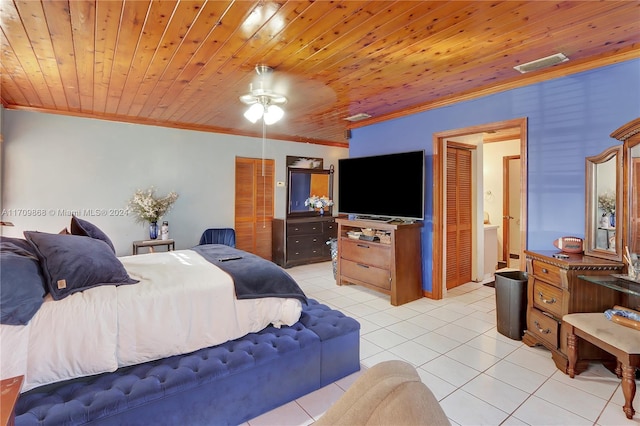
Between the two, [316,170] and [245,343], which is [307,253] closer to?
[316,170]

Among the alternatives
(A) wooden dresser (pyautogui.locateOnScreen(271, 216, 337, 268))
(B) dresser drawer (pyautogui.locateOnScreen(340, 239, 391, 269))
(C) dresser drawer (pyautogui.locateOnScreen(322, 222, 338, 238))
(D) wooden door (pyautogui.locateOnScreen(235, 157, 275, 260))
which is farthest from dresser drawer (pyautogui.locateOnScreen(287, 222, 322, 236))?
(B) dresser drawer (pyautogui.locateOnScreen(340, 239, 391, 269))

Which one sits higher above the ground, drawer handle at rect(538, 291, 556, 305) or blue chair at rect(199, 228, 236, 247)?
blue chair at rect(199, 228, 236, 247)

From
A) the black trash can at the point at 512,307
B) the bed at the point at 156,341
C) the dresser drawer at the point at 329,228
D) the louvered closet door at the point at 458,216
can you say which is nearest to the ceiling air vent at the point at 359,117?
the louvered closet door at the point at 458,216

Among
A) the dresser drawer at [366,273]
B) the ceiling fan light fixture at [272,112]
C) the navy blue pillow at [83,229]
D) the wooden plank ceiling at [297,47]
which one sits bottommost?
the dresser drawer at [366,273]

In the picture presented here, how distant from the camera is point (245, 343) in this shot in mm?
2133

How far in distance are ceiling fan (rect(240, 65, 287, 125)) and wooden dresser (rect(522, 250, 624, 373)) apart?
109 inches

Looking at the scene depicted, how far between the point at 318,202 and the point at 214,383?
15.4ft

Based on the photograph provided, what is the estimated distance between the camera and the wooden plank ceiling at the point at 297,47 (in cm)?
201

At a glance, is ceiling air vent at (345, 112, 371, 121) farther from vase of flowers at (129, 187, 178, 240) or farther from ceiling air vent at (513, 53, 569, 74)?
vase of flowers at (129, 187, 178, 240)

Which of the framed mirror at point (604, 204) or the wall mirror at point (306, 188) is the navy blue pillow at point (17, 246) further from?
the wall mirror at point (306, 188)

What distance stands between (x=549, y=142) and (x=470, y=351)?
2.06m

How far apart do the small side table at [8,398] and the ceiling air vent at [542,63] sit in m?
3.78

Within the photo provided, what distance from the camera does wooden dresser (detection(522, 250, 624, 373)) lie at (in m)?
2.43

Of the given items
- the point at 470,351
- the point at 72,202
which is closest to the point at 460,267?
the point at 470,351
